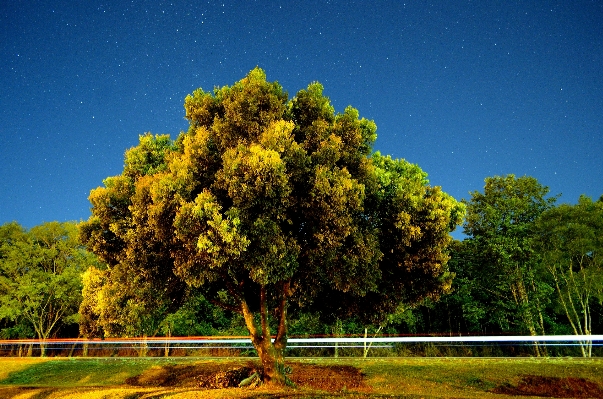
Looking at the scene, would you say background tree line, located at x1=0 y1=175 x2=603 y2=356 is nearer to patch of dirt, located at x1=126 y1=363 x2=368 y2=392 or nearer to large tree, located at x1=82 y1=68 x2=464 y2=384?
patch of dirt, located at x1=126 y1=363 x2=368 y2=392

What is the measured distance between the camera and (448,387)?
1977 centimetres

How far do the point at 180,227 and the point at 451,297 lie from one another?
34.6 meters

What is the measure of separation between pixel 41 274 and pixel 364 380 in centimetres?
4119

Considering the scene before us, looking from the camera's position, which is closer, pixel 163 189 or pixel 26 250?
pixel 163 189

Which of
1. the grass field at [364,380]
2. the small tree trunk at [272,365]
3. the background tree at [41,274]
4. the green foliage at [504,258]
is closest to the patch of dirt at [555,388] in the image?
the grass field at [364,380]

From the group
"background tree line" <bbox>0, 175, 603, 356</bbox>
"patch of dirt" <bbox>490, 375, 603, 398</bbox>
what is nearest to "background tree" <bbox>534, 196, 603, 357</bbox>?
"background tree line" <bbox>0, 175, 603, 356</bbox>

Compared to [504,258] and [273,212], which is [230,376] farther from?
[504,258]

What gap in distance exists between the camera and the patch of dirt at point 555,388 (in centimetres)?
1880

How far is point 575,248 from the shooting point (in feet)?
111

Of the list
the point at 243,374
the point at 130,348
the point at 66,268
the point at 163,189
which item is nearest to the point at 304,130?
the point at 163,189

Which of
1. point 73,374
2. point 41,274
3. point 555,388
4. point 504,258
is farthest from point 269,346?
point 41,274

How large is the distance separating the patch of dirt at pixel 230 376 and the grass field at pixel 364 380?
47 millimetres

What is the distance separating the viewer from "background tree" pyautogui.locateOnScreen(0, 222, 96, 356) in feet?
157

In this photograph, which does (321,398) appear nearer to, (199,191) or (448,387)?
(199,191)
